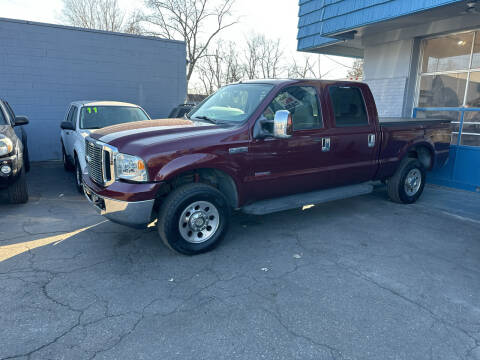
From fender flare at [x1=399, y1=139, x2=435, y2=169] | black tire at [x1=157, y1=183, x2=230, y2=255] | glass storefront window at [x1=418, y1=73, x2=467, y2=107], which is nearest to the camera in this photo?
black tire at [x1=157, y1=183, x2=230, y2=255]

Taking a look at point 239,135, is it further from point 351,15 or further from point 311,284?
point 351,15

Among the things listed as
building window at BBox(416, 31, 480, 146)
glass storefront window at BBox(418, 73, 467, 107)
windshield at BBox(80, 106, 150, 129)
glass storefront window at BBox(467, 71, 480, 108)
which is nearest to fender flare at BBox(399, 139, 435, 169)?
building window at BBox(416, 31, 480, 146)

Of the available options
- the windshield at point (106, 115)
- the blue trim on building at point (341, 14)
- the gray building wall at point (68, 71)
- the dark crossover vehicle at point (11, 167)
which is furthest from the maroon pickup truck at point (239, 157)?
the gray building wall at point (68, 71)

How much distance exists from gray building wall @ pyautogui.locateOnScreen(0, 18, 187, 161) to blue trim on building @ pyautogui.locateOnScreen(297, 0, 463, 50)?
468cm

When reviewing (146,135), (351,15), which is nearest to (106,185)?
(146,135)

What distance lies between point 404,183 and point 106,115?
594 centimetres

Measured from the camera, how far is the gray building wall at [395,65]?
25.6 ft

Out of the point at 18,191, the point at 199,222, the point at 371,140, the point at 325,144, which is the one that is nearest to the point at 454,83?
the point at 371,140

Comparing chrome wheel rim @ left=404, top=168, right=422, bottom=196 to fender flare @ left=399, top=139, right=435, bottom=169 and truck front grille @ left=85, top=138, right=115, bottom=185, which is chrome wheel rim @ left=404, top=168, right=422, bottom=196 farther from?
truck front grille @ left=85, top=138, right=115, bottom=185

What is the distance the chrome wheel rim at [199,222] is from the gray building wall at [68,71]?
8.26 meters

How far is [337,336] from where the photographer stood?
8.73 feet

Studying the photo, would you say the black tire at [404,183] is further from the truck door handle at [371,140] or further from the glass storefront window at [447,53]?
the glass storefront window at [447,53]

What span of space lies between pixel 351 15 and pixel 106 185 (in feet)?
20.7

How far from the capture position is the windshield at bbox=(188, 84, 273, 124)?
14.3ft
